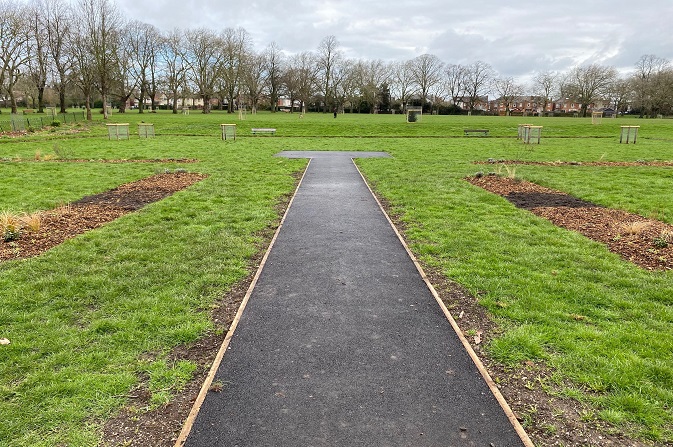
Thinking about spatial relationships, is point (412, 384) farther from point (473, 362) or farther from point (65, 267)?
point (65, 267)

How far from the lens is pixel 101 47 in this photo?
42.0m

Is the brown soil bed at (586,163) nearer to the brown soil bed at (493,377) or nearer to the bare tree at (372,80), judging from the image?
the brown soil bed at (493,377)

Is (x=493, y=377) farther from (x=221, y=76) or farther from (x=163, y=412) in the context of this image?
(x=221, y=76)

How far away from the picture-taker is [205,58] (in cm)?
6825

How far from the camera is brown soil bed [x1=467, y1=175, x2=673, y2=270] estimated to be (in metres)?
6.64

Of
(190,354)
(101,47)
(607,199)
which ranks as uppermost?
(101,47)

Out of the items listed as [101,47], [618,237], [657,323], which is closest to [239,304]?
[657,323]

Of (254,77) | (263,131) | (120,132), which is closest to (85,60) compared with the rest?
(120,132)

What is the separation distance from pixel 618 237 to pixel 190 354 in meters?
7.10

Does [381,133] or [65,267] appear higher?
[381,133]

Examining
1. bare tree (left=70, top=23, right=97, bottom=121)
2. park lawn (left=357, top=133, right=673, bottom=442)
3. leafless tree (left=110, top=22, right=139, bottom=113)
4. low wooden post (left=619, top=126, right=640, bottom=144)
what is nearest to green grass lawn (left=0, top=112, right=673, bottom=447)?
park lawn (left=357, top=133, right=673, bottom=442)

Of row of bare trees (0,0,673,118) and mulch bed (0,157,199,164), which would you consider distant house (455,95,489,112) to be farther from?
mulch bed (0,157,199,164)

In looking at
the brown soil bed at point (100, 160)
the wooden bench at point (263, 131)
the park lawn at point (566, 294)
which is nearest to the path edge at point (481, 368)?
the park lawn at point (566, 294)

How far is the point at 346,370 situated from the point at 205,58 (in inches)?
2869
